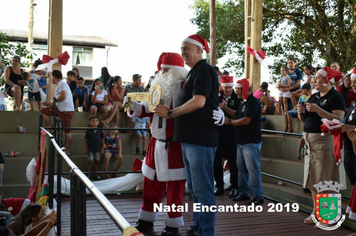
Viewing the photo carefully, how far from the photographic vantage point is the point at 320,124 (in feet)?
13.2

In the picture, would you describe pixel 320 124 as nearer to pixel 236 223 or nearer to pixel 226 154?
pixel 236 223

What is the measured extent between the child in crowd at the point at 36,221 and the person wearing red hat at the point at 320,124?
274 cm

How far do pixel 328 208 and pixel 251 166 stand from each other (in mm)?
1175

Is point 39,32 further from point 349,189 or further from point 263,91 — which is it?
point 349,189

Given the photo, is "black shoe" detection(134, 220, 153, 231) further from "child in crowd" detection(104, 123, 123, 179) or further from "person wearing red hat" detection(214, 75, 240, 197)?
"child in crowd" detection(104, 123, 123, 179)

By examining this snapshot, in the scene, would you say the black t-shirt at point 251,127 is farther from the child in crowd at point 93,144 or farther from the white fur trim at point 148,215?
the child in crowd at point 93,144

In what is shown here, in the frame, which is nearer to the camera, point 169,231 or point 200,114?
point 200,114

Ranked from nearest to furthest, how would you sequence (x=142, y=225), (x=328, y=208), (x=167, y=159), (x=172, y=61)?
(x=167, y=159) → (x=172, y=61) → (x=142, y=225) → (x=328, y=208)

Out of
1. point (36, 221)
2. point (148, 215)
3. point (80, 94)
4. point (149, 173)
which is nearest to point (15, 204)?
point (36, 221)

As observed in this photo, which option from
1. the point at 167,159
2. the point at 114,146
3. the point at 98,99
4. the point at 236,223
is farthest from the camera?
the point at 98,99

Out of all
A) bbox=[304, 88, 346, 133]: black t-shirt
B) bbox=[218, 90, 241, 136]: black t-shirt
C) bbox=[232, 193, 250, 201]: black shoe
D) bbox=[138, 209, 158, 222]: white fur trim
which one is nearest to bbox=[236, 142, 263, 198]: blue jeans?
bbox=[232, 193, 250, 201]: black shoe

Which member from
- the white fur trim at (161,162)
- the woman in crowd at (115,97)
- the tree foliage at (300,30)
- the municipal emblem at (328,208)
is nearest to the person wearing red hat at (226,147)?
the municipal emblem at (328,208)

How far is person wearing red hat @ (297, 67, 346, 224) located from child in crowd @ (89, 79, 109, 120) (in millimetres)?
5453

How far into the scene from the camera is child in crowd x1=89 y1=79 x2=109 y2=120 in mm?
8703
